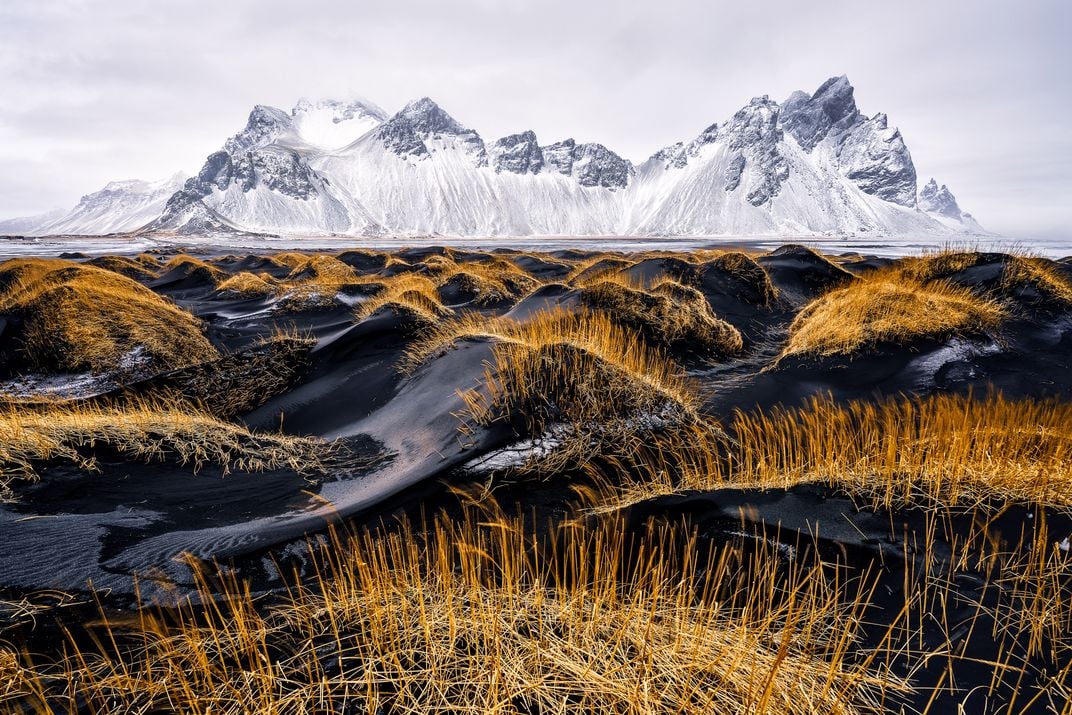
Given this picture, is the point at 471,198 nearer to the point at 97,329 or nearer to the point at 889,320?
the point at 97,329

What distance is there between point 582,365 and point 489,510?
218 cm

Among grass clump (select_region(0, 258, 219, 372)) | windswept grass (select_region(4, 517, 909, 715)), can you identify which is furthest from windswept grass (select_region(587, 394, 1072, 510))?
grass clump (select_region(0, 258, 219, 372))

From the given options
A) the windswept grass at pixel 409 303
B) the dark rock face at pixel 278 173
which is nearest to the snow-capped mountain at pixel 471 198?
the dark rock face at pixel 278 173

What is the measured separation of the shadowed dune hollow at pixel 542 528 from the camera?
1.93 metres

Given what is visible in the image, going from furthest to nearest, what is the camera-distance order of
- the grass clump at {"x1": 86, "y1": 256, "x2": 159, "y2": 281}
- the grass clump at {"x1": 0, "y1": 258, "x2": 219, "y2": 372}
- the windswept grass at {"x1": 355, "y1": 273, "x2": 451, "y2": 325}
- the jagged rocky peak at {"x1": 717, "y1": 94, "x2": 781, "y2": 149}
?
the jagged rocky peak at {"x1": 717, "y1": 94, "x2": 781, "y2": 149} < the grass clump at {"x1": 86, "y1": 256, "x2": 159, "y2": 281} < the windswept grass at {"x1": 355, "y1": 273, "x2": 451, "y2": 325} < the grass clump at {"x1": 0, "y1": 258, "x2": 219, "y2": 372}

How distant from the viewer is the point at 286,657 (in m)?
2.13

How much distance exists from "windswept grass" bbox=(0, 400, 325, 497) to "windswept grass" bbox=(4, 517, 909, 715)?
7.38 ft

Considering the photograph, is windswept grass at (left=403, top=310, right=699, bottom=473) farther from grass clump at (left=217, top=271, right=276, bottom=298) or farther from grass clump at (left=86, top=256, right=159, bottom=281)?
grass clump at (left=86, top=256, right=159, bottom=281)

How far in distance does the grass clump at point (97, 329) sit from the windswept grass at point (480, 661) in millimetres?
9071

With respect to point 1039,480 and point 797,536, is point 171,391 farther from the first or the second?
point 1039,480

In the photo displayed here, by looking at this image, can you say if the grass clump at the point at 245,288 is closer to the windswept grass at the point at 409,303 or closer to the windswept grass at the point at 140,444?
the windswept grass at the point at 409,303

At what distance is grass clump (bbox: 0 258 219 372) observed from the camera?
8859 mm

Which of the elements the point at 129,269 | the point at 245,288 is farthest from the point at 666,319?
the point at 129,269

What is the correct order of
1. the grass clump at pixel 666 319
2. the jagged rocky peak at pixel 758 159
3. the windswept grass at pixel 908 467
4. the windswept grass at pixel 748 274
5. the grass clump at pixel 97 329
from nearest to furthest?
the windswept grass at pixel 908 467 → the grass clump at pixel 97 329 → the grass clump at pixel 666 319 → the windswept grass at pixel 748 274 → the jagged rocky peak at pixel 758 159
